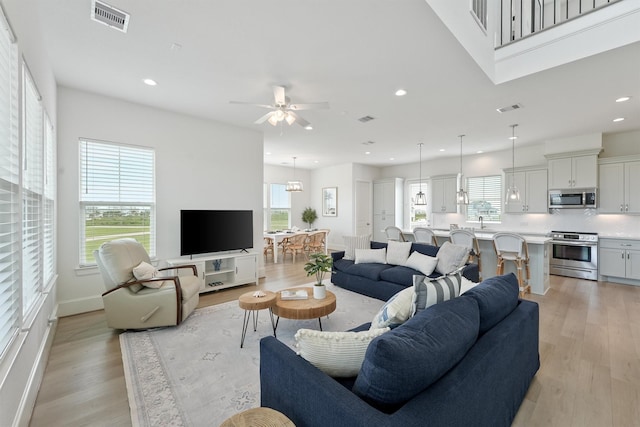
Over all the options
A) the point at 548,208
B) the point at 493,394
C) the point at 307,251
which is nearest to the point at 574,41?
the point at 493,394

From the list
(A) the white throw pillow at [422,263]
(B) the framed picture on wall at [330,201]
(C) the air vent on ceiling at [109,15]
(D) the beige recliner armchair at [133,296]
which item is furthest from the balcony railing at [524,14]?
(B) the framed picture on wall at [330,201]

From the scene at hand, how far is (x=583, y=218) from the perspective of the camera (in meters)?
5.74

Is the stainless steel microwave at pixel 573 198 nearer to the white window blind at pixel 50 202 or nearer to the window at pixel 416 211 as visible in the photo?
the window at pixel 416 211

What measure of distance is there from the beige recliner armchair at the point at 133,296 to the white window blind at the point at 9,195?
139cm

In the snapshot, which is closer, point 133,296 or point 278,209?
point 133,296

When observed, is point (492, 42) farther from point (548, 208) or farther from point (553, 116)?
point (548, 208)

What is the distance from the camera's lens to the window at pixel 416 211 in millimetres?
8703

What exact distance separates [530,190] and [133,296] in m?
7.61

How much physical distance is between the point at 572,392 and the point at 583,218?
5.26 m

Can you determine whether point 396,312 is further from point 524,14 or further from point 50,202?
point 524,14

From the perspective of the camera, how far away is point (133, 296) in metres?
2.99

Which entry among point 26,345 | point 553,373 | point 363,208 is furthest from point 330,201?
point 26,345

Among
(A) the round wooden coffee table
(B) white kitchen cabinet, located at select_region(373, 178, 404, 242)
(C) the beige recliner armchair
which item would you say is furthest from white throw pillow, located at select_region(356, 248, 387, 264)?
(B) white kitchen cabinet, located at select_region(373, 178, 404, 242)

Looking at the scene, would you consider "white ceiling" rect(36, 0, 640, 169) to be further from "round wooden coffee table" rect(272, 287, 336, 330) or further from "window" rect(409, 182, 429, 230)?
"window" rect(409, 182, 429, 230)
